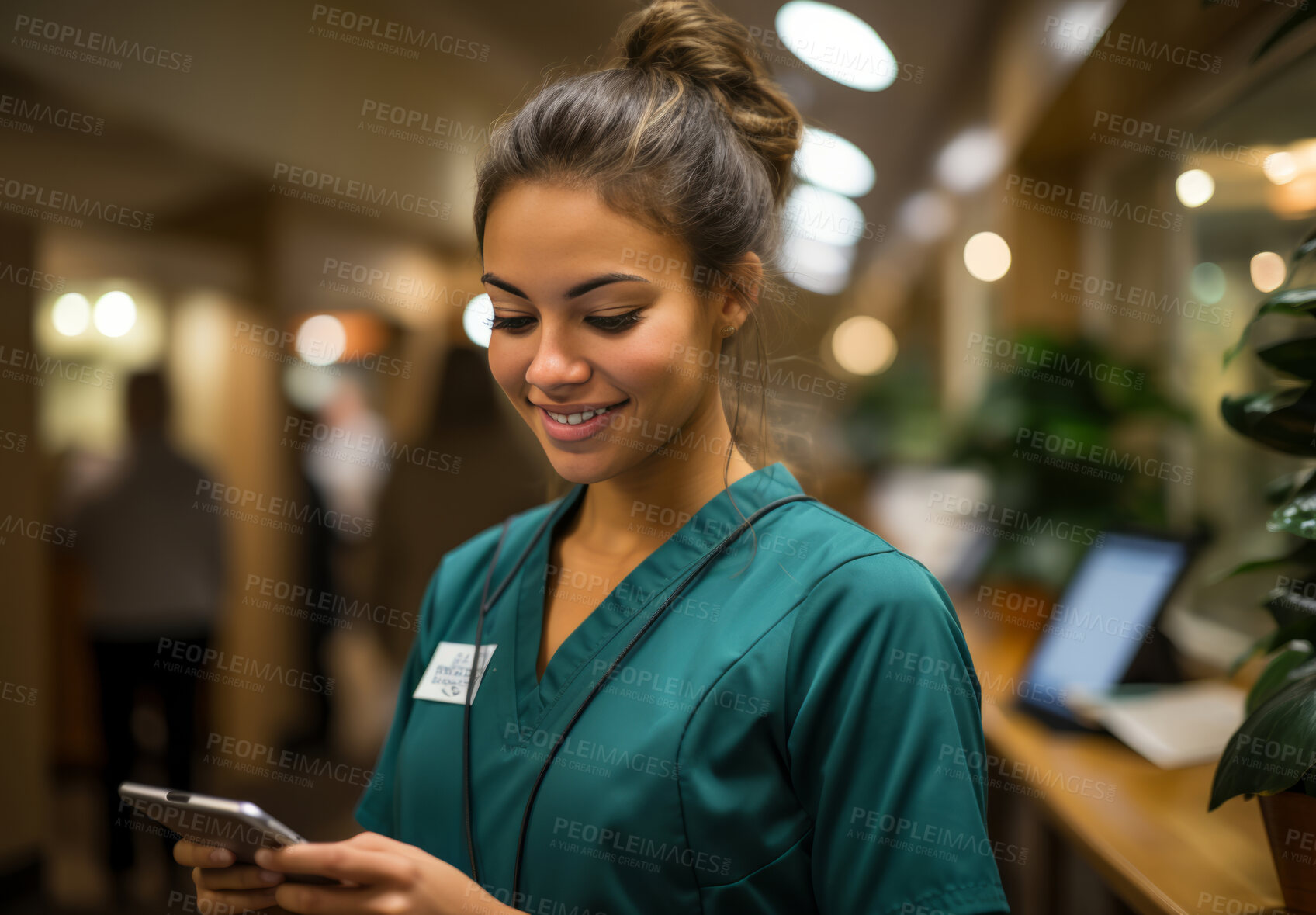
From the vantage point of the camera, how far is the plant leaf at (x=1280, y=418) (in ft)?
3.60

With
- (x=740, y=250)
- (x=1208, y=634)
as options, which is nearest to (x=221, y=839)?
(x=740, y=250)

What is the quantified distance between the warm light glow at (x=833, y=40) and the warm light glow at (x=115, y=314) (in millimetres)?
3217

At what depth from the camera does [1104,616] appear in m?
1.94

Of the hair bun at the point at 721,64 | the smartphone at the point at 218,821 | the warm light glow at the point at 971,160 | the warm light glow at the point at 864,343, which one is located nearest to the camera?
the smartphone at the point at 218,821

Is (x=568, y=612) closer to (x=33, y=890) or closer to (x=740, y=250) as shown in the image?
(x=740, y=250)

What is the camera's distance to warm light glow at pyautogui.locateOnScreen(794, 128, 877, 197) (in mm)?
3959

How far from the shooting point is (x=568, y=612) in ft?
3.78

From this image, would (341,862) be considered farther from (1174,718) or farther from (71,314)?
(71,314)
